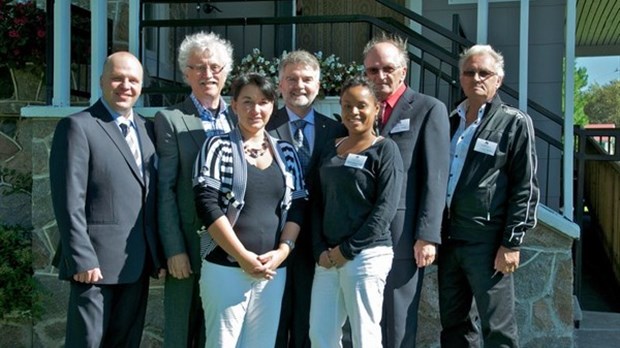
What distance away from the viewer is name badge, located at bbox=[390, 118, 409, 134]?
9.68 feet

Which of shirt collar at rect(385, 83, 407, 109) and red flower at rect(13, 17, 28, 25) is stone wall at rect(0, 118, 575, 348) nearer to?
red flower at rect(13, 17, 28, 25)

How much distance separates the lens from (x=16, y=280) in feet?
13.3

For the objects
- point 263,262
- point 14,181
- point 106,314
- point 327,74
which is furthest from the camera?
point 14,181

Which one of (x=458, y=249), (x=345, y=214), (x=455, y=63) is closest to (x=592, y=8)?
(x=455, y=63)

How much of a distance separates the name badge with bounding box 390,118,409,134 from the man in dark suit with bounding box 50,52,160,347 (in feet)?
3.63

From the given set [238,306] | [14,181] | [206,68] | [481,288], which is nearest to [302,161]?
[206,68]

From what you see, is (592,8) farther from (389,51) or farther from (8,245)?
(8,245)

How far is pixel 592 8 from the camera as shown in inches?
316

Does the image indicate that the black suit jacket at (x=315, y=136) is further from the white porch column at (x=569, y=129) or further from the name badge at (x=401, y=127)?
the white porch column at (x=569, y=129)

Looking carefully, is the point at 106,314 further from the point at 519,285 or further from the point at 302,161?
the point at 519,285

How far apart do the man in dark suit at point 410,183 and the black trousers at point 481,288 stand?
0.83 feet

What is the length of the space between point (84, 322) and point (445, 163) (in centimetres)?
173

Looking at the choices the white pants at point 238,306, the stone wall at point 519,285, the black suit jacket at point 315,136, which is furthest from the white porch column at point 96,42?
the white pants at point 238,306

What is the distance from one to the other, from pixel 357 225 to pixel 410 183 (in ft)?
1.22
